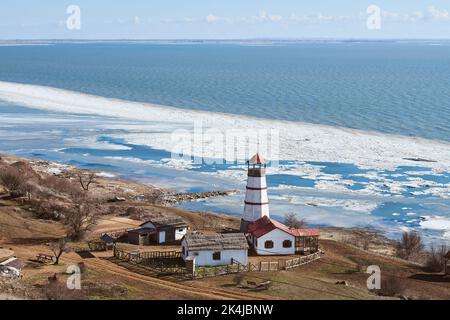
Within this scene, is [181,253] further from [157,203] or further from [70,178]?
[70,178]

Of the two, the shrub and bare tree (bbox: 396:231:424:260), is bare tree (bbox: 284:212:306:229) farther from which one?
the shrub

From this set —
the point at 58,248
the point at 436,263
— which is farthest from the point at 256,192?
the point at 58,248

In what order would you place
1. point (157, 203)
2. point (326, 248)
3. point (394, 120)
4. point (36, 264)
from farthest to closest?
point (394, 120) < point (157, 203) < point (326, 248) < point (36, 264)

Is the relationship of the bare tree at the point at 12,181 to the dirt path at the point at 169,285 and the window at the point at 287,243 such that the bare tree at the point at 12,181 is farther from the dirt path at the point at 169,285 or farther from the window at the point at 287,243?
the window at the point at 287,243

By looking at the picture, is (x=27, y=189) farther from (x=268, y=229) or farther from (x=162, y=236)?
(x=268, y=229)

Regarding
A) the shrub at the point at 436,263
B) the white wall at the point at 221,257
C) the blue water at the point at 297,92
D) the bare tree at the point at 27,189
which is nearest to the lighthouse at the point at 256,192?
the white wall at the point at 221,257

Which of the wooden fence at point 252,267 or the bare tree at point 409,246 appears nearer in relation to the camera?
the wooden fence at point 252,267
